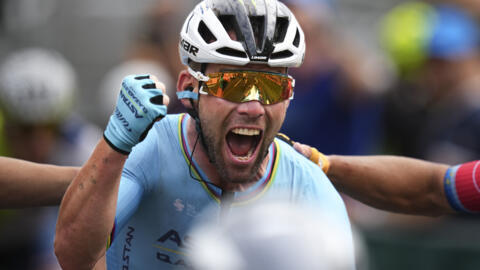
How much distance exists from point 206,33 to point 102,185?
3.65ft

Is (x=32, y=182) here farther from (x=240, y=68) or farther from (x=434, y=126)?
(x=434, y=126)

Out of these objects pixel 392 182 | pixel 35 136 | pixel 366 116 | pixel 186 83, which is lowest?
pixel 35 136

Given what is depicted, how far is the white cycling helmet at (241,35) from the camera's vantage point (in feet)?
14.4

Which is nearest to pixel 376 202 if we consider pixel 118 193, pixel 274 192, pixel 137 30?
pixel 274 192

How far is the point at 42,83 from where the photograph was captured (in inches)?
328

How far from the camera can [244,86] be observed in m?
4.41

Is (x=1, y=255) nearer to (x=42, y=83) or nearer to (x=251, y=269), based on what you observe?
(x=42, y=83)

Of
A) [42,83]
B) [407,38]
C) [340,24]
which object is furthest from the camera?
[340,24]

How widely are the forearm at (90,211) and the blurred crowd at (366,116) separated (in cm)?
401

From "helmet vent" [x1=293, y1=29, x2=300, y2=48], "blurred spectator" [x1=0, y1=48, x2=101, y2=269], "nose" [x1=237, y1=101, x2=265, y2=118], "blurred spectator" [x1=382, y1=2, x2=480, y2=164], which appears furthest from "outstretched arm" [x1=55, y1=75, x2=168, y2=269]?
"blurred spectator" [x1=382, y1=2, x2=480, y2=164]

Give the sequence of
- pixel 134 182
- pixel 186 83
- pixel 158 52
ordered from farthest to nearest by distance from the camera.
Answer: pixel 158 52, pixel 186 83, pixel 134 182

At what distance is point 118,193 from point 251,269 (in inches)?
66.2

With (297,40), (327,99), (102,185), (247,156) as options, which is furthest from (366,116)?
(102,185)

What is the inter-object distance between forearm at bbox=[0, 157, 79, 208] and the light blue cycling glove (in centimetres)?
107
